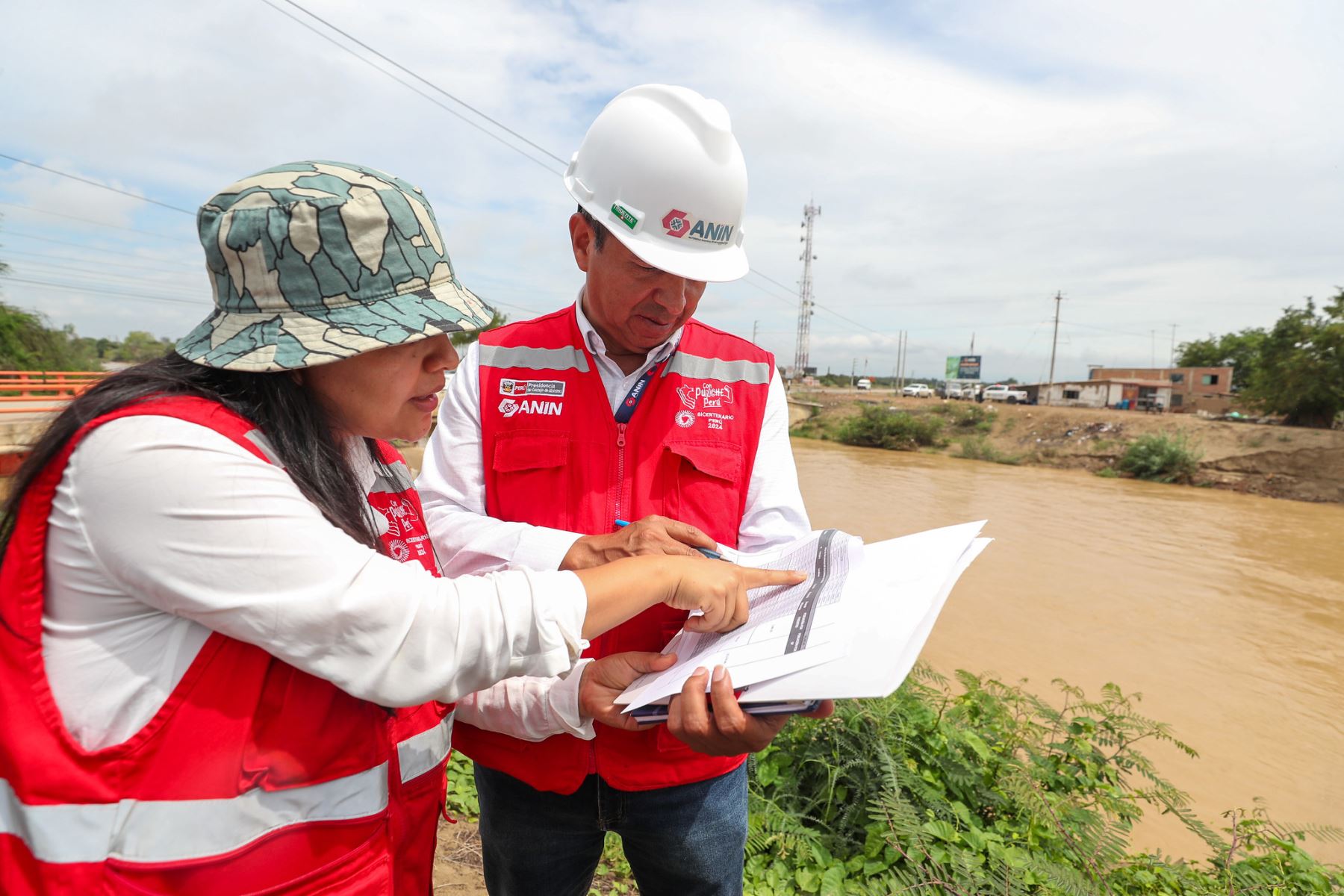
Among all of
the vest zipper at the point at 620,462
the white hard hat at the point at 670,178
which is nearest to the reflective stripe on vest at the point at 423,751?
the vest zipper at the point at 620,462

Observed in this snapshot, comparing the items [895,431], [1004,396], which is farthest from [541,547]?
[1004,396]

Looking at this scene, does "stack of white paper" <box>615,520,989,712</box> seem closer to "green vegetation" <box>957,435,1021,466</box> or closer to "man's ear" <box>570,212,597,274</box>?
"man's ear" <box>570,212,597,274</box>

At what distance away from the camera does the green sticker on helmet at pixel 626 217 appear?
167 centimetres

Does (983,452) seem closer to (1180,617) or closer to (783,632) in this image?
(1180,617)

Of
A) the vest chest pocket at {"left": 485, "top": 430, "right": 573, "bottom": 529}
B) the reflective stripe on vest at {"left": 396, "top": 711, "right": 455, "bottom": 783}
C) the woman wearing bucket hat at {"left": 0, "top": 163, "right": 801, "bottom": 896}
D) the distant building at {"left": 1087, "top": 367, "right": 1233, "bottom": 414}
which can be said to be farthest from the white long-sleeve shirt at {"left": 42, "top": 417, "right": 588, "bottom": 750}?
the distant building at {"left": 1087, "top": 367, "right": 1233, "bottom": 414}

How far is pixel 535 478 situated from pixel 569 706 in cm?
52

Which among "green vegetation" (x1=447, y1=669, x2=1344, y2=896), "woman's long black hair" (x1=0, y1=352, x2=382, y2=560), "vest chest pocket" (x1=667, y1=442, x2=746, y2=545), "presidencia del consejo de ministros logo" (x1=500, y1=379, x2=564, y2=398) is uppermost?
"presidencia del consejo de ministros logo" (x1=500, y1=379, x2=564, y2=398)

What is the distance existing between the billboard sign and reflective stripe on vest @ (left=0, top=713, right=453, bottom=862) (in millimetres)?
64919

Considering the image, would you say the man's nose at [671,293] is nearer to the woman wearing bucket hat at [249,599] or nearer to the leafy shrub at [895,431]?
the woman wearing bucket hat at [249,599]

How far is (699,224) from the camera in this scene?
169 centimetres

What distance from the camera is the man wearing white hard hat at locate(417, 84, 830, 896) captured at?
1604mm

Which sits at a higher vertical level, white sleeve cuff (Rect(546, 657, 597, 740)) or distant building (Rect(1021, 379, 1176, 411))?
distant building (Rect(1021, 379, 1176, 411))

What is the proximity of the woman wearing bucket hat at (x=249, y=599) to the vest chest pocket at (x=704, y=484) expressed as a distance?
59cm

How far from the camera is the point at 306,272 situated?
3.24 feet
